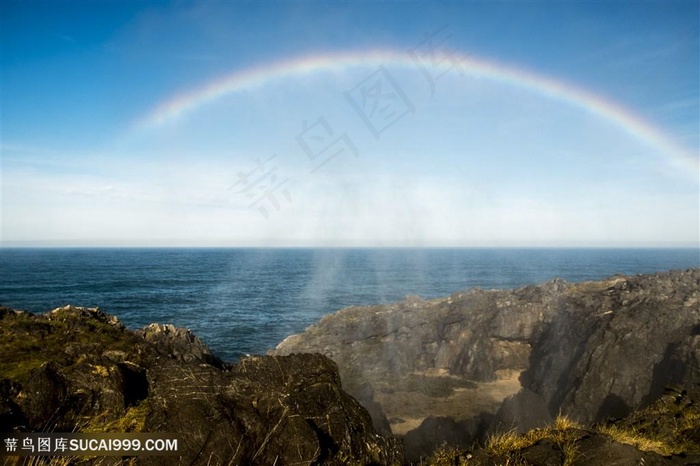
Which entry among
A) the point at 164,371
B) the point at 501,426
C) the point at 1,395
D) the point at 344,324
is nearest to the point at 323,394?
the point at 164,371

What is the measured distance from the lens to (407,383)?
28172mm

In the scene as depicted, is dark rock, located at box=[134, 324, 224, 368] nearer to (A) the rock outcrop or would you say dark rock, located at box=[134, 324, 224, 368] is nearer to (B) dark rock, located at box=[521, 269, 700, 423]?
(A) the rock outcrop

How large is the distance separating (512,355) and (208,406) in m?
28.3

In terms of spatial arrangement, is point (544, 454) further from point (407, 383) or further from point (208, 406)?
point (407, 383)

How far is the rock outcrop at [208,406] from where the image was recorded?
8625mm

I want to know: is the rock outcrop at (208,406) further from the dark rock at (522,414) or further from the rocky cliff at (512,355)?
the dark rock at (522,414)

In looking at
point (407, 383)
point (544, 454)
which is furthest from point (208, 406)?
point (407, 383)

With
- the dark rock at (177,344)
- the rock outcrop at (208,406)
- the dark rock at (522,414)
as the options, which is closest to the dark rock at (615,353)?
the dark rock at (522,414)

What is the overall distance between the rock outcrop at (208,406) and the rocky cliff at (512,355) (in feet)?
33.7

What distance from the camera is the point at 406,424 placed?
2272 cm

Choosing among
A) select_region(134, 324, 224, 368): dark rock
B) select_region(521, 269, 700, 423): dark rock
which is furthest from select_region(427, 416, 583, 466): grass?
select_region(521, 269, 700, 423): dark rock

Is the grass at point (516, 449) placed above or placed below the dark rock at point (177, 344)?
below

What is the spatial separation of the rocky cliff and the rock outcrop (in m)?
10.3

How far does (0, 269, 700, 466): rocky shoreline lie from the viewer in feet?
30.4
